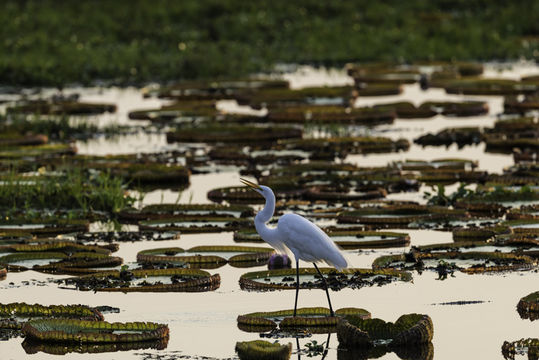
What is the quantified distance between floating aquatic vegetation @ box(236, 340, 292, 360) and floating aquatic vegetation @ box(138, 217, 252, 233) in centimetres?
507

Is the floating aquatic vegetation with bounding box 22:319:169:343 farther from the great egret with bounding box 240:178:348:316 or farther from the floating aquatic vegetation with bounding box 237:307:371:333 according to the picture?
the great egret with bounding box 240:178:348:316

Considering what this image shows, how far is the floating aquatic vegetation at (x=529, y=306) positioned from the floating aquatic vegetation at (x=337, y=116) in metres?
13.2

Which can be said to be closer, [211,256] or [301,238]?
[301,238]

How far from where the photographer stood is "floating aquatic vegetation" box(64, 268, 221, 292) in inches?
443

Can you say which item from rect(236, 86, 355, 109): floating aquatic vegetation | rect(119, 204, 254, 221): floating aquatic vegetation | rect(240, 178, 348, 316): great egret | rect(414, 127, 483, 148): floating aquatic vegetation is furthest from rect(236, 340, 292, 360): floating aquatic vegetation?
rect(236, 86, 355, 109): floating aquatic vegetation

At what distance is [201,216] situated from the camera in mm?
14367

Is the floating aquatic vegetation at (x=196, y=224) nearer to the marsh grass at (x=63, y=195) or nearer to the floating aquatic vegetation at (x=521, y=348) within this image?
the marsh grass at (x=63, y=195)

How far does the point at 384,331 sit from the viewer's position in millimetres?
9344

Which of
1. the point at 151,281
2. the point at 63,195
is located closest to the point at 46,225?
the point at 63,195

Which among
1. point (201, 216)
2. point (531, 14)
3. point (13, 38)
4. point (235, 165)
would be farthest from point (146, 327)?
point (531, 14)

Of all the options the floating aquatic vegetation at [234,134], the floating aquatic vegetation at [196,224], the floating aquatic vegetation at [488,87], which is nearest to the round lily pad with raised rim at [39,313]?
the floating aquatic vegetation at [196,224]

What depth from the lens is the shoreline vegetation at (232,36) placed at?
108ft

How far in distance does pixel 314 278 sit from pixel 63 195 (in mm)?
5025

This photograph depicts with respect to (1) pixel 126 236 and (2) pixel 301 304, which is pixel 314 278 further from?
(1) pixel 126 236
